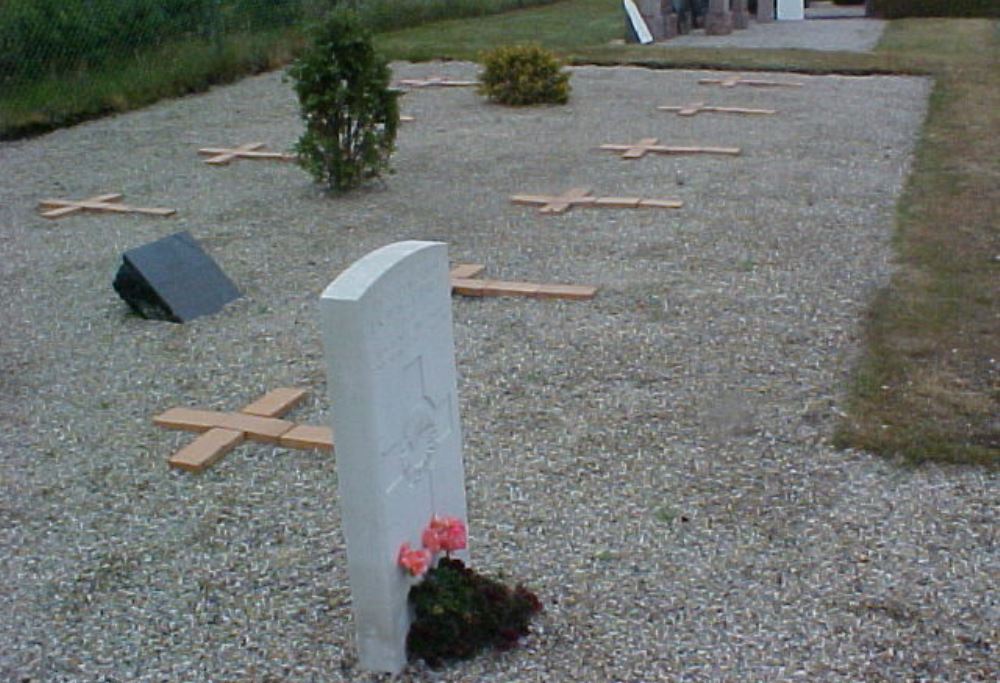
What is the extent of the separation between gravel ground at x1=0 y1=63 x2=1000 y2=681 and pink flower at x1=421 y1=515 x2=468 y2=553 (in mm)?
279

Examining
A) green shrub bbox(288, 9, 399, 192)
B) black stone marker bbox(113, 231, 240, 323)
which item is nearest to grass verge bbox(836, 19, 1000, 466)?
black stone marker bbox(113, 231, 240, 323)

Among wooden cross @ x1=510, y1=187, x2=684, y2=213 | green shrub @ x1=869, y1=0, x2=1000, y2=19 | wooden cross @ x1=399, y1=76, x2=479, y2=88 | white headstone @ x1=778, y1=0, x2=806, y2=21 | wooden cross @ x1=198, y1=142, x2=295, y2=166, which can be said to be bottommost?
wooden cross @ x1=510, y1=187, x2=684, y2=213

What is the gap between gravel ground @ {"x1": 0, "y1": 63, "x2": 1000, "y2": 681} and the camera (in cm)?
305

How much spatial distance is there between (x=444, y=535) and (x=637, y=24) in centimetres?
1587

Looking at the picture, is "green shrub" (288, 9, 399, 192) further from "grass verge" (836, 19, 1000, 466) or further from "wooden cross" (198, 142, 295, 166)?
"grass verge" (836, 19, 1000, 466)

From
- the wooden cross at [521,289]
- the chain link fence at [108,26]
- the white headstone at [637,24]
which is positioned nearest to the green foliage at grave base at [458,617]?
the wooden cross at [521,289]

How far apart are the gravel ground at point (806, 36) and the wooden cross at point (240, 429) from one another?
1370 centimetres

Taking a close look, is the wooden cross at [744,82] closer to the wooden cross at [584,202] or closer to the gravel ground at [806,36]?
the gravel ground at [806,36]

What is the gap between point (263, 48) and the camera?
14.9 meters

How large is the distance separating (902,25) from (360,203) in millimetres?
15359

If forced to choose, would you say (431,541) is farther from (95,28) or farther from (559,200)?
(95,28)

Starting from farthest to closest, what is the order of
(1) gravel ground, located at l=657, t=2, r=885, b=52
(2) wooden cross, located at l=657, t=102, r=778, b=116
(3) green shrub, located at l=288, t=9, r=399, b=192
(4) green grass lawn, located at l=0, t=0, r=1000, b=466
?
(1) gravel ground, located at l=657, t=2, r=885, b=52
(2) wooden cross, located at l=657, t=102, r=778, b=116
(3) green shrub, located at l=288, t=9, r=399, b=192
(4) green grass lawn, located at l=0, t=0, r=1000, b=466

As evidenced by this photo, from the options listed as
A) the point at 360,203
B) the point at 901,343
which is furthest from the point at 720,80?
the point at 901,343

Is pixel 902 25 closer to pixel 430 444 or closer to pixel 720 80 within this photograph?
pixel 720 80
